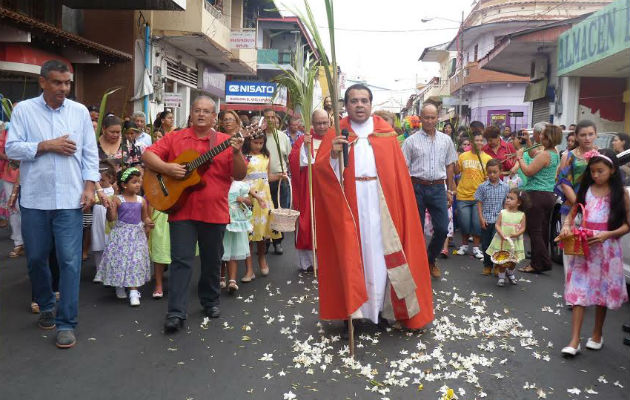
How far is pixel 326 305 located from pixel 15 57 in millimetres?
9373

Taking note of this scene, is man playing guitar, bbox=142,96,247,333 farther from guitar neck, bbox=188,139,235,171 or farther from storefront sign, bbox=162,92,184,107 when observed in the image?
storefront sign, bbox=162,92,184,107

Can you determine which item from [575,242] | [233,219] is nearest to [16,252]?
[233,219]

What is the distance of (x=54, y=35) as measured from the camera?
12.2m

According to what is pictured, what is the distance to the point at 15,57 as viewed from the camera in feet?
A: 39.1

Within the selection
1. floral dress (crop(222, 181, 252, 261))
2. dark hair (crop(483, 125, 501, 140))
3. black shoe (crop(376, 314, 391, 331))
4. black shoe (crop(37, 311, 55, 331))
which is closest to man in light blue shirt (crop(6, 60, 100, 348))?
black shoe (crop(37, 311, 55, 331))

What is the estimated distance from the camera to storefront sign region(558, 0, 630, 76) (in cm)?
1294

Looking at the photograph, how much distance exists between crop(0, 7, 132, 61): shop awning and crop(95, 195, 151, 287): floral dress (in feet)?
17.6

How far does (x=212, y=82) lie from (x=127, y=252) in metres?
19.8

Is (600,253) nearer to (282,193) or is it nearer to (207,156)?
(207,156)

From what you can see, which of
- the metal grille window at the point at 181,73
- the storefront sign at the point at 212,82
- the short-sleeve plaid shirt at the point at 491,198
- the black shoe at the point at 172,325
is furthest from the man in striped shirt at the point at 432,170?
the storefront sign at the point at 212,82

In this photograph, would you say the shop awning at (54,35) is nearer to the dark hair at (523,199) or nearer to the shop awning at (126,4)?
the shop awning at (126,4)

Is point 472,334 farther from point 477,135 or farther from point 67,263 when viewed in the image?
point 477,135

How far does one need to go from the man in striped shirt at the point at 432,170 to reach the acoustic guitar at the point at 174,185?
309cm

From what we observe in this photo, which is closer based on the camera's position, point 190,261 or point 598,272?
point 598,272
